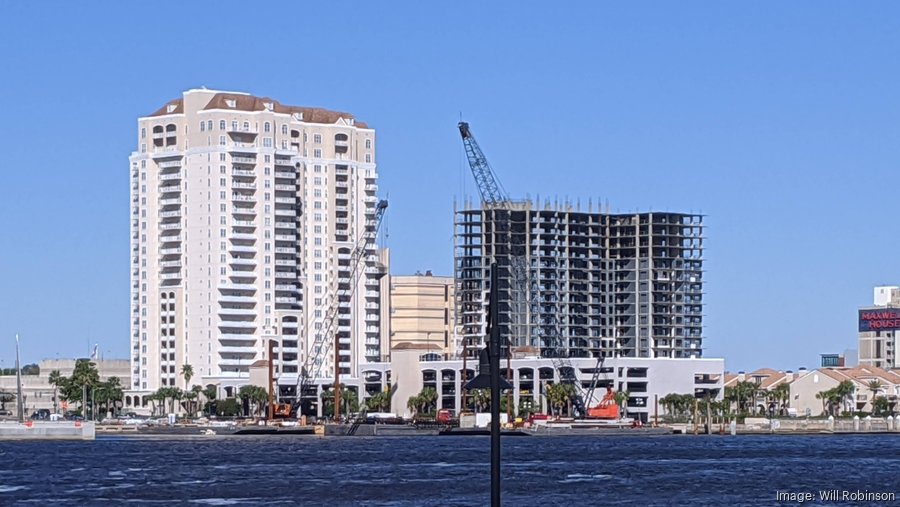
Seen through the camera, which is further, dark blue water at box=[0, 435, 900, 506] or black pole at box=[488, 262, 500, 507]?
dark blue water at box=[0, 435, 900, 506]

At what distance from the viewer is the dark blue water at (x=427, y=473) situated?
94.3 m

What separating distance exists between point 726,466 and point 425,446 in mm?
55270

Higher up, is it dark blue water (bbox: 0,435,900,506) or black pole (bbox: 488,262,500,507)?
black pole (bbox: 488,262,500,507)

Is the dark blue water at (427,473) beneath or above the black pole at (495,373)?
beneath

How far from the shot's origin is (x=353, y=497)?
311 ft

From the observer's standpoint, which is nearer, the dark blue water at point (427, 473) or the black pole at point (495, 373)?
the black pole at point (495, 373)

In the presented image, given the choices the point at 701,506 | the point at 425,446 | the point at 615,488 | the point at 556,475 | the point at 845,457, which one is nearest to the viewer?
the point at 701,506

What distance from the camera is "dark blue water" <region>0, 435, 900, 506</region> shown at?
3713 inches

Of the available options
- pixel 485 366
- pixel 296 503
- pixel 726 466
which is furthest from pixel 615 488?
pixel 485 366

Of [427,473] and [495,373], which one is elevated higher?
[495,373]

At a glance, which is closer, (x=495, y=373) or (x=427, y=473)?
(x=495, y=373)

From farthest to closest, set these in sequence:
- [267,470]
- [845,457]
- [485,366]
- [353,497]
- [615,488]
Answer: [845,457] → [267,470] → [615,488] → [353,497] → [485,366]

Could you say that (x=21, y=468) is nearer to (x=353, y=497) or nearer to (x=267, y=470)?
(x=267, y=470)

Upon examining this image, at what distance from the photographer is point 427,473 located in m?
120
